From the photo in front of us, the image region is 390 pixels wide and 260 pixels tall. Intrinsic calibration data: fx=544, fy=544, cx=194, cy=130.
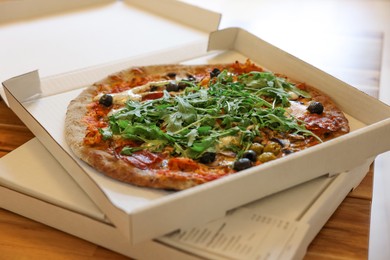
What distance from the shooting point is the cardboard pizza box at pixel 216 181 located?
3.41ft

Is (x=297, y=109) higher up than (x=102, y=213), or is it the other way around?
(x=297, y=109)

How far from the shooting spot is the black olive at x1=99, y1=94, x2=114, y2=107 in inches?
63.2

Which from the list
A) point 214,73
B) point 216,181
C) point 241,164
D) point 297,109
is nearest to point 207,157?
point 241,164

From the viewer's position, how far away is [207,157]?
1.33m

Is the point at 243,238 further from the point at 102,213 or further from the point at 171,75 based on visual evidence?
the point at 171,75

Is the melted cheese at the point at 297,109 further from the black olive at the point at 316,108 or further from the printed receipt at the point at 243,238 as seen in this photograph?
the printed receipt at the point at 243,238

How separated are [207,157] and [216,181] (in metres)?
0.27

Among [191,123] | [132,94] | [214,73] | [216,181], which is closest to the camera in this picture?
[216,181]

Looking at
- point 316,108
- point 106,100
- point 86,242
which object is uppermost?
point 316,108

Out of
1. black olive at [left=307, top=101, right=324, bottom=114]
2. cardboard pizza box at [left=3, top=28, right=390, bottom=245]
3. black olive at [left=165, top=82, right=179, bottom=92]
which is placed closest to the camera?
cardboard pizza box at [left=3, top=28, right=390, bottom=245]

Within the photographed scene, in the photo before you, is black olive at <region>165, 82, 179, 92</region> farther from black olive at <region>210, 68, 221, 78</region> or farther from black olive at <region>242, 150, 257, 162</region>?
black olive at <region>242, 150, 257, 162</region>

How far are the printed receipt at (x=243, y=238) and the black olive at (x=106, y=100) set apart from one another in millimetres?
612

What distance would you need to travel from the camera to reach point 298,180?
4.01 feet

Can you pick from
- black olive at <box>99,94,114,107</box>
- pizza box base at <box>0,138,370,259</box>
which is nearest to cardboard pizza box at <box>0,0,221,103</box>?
black olive at <box>99,94,114,107</box>
